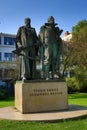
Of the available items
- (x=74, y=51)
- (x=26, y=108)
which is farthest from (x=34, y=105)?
(x=74, y=51)

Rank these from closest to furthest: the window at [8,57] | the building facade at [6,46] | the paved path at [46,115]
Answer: the paved path at [46,115]
the building facade at [6,46]
the window at [8,57]

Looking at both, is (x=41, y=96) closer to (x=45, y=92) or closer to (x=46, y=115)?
(x=45, y=92)

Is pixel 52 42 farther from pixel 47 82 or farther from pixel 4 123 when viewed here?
pixel 4 123

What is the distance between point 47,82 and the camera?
13.7 meters

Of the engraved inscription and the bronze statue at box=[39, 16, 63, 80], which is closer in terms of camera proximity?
the engraved inscription

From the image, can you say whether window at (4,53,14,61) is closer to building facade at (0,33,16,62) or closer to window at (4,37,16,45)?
building facade at (0,33,16,62)

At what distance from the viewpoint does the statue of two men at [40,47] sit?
14125 mm

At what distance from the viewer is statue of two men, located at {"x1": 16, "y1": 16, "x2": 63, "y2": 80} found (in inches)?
556

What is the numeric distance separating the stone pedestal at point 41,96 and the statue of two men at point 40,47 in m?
0.60

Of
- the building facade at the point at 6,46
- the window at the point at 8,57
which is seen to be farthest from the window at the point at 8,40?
the window at the point at 8,57

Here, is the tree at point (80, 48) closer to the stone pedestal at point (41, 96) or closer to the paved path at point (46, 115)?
the stone pedestal at point (41, 96)

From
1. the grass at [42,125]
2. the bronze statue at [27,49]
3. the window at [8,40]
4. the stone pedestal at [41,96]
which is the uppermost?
the window at [8,40]

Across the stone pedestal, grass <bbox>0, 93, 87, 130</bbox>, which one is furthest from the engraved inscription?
grass <bbox>0, 93, 87, 130</bbox>

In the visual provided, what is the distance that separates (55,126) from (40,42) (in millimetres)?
4711
